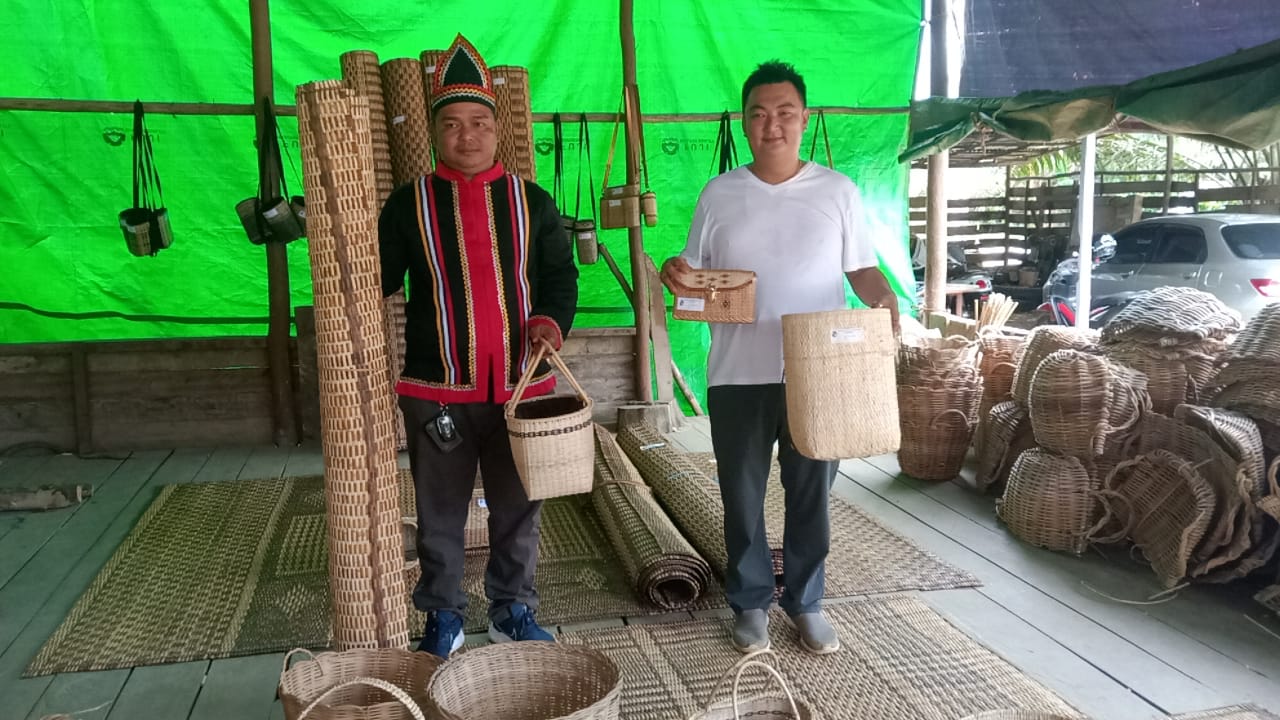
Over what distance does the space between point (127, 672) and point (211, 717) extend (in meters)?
0.41

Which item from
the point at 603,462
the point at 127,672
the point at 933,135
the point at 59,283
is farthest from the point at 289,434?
the point at 933,135

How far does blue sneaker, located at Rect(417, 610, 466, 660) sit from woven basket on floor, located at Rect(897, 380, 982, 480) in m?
2.50

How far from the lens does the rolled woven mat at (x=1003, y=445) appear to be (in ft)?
13.0

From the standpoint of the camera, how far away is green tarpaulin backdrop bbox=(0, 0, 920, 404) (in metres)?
4.84

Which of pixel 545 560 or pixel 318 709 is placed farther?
pixel 545 560

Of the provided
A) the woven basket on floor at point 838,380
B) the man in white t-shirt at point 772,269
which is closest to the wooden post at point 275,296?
the man in white t-shirt at point 772,269

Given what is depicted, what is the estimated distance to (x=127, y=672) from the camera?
253 cm

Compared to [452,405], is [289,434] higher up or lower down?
lower down

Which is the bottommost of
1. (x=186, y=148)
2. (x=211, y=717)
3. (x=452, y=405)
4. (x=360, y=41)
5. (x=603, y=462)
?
(x=211, y=717)

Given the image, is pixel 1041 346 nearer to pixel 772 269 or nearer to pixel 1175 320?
pixel 1175 320

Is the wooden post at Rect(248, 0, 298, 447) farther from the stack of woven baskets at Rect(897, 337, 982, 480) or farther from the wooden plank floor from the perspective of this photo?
the stack of woven baskets at Rect(897, 337, 982, 480)

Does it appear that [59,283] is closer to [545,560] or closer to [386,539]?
[545,560]

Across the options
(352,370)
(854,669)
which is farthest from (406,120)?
(854,669)

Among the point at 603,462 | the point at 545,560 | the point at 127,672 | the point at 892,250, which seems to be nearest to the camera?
the point at 127,672
